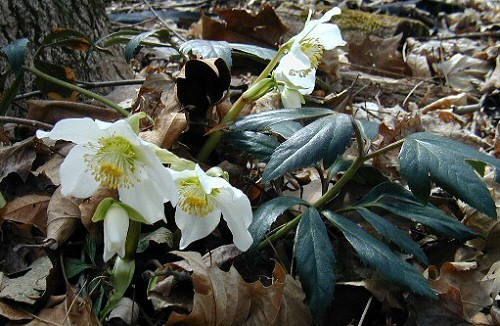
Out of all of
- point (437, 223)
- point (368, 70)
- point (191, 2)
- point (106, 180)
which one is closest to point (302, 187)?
point (437, 223)

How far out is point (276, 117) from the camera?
3.82ft

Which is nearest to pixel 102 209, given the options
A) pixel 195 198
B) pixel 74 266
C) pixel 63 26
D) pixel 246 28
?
pixel 195 198

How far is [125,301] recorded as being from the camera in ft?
3.62

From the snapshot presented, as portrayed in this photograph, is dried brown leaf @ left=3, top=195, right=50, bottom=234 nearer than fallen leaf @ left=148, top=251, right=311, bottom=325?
No

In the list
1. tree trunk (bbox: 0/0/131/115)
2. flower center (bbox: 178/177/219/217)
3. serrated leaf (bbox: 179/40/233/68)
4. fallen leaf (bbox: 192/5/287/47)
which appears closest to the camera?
flower center (bbox: 178/177/219/217)

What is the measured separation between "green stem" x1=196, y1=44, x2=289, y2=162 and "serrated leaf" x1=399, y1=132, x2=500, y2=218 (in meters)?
0.36

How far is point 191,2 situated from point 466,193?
2832 mm

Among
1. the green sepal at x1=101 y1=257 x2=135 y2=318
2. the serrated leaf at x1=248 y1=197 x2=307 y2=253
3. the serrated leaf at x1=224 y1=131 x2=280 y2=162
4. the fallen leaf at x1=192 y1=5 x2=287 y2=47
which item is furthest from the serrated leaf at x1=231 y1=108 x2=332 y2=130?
the fallen leaf at x1=192 y1=5 x2=287 y2=47

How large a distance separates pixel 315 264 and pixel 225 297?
187mm

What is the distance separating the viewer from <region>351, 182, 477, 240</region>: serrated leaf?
1190 millimetres

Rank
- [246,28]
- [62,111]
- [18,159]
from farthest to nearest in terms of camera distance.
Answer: [246,28] < [62,111] < [18,159]

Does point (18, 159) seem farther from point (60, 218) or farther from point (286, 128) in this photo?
point (286, 128)

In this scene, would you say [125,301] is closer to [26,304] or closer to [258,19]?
[26,304]

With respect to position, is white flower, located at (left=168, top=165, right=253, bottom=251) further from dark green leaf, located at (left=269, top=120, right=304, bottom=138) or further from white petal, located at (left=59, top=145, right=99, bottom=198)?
dark green leaf, located at (left=269, top=120, right=304, bottom=138)
